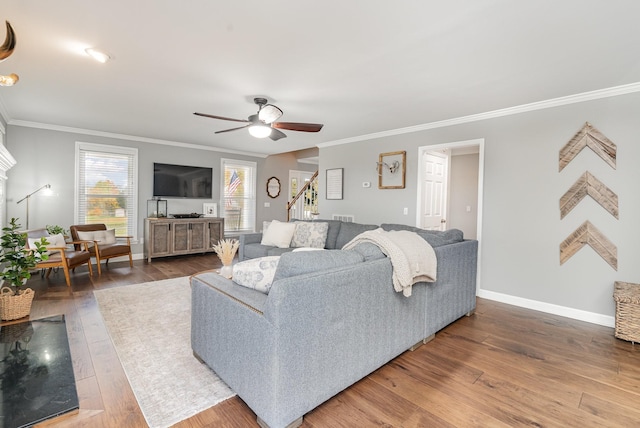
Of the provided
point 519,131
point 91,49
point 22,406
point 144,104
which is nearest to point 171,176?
point 144,104

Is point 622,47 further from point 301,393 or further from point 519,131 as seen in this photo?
point 301,393

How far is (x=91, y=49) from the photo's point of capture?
2463 millimetres

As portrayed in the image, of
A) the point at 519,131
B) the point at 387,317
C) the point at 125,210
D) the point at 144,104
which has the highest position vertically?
the point at 144,104

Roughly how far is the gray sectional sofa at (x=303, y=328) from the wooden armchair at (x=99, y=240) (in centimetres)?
381

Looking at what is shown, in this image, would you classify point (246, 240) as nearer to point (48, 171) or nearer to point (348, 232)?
point (348, 232)

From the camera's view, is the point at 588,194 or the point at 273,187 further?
the point at 273,187

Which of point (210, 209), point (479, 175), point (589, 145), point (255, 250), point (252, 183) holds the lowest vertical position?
point (255, 250)

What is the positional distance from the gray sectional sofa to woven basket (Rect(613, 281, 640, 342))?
196cm

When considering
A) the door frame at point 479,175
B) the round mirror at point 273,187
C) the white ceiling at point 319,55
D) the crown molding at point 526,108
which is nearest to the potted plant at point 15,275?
the white ceiling at point 319,55

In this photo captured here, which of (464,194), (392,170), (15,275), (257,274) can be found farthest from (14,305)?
(464,194)

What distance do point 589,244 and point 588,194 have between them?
53 centimetres

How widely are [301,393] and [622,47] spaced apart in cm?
330

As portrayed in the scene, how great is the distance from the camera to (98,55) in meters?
2.54

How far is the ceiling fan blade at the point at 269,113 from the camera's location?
3.36 metres
